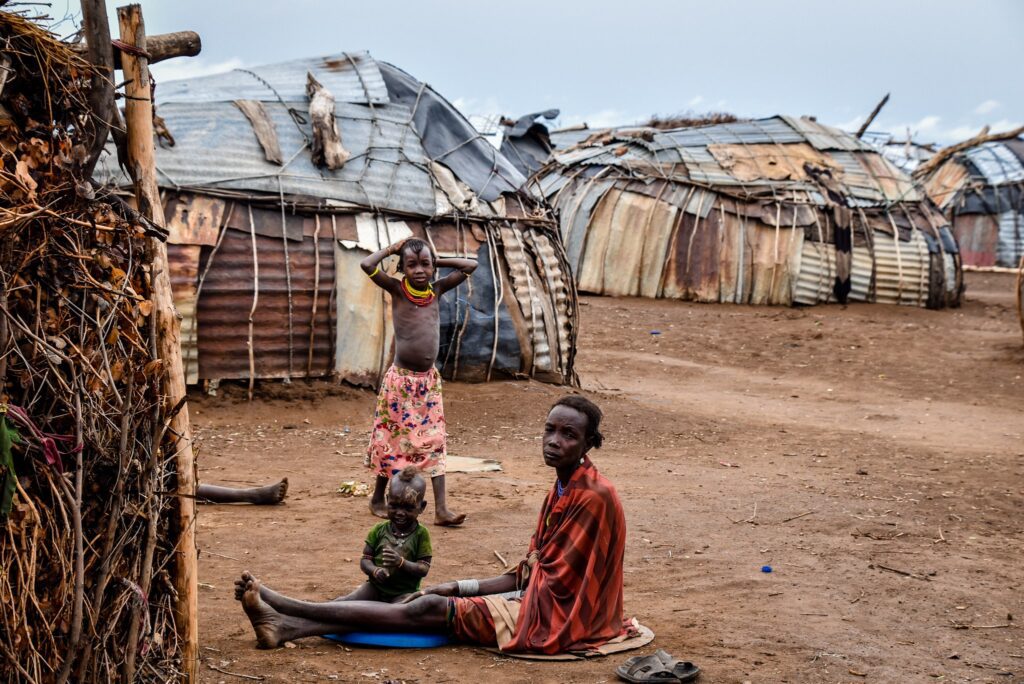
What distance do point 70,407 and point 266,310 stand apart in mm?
6146

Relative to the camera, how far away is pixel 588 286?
59.2 ft

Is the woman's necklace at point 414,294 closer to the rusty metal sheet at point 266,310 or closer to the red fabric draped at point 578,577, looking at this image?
the red fabric draped at point 578,577

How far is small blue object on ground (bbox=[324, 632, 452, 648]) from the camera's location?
4.09 metres

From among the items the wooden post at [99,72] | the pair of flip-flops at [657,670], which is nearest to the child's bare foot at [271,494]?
the pair of flip-flops at [657,670]

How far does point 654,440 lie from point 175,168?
4.21 metres

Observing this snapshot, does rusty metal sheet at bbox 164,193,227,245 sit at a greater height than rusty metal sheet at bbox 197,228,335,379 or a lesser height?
greater

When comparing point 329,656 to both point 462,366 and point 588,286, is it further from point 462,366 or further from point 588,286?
point 588,286

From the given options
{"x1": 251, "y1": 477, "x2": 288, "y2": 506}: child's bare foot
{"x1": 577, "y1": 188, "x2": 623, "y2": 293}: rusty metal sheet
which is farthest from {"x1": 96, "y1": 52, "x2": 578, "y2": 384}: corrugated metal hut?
{"x1": 577, "y1": 188, "x2": 623, "y2": 293}: rusty metal sheet

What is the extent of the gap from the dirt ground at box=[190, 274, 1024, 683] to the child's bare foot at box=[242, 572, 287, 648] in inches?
3.2

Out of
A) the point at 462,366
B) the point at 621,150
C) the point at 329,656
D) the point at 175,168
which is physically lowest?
the point at 329,656

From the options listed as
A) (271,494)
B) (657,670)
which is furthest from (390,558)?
(271,494)

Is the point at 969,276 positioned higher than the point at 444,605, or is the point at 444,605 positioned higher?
the point at 969,276

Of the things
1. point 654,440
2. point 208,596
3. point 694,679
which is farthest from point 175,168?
point 694,679

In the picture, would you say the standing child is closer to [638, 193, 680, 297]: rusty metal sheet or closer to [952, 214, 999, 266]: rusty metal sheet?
[638, 193, 680, 297]: rusty metal sheet
